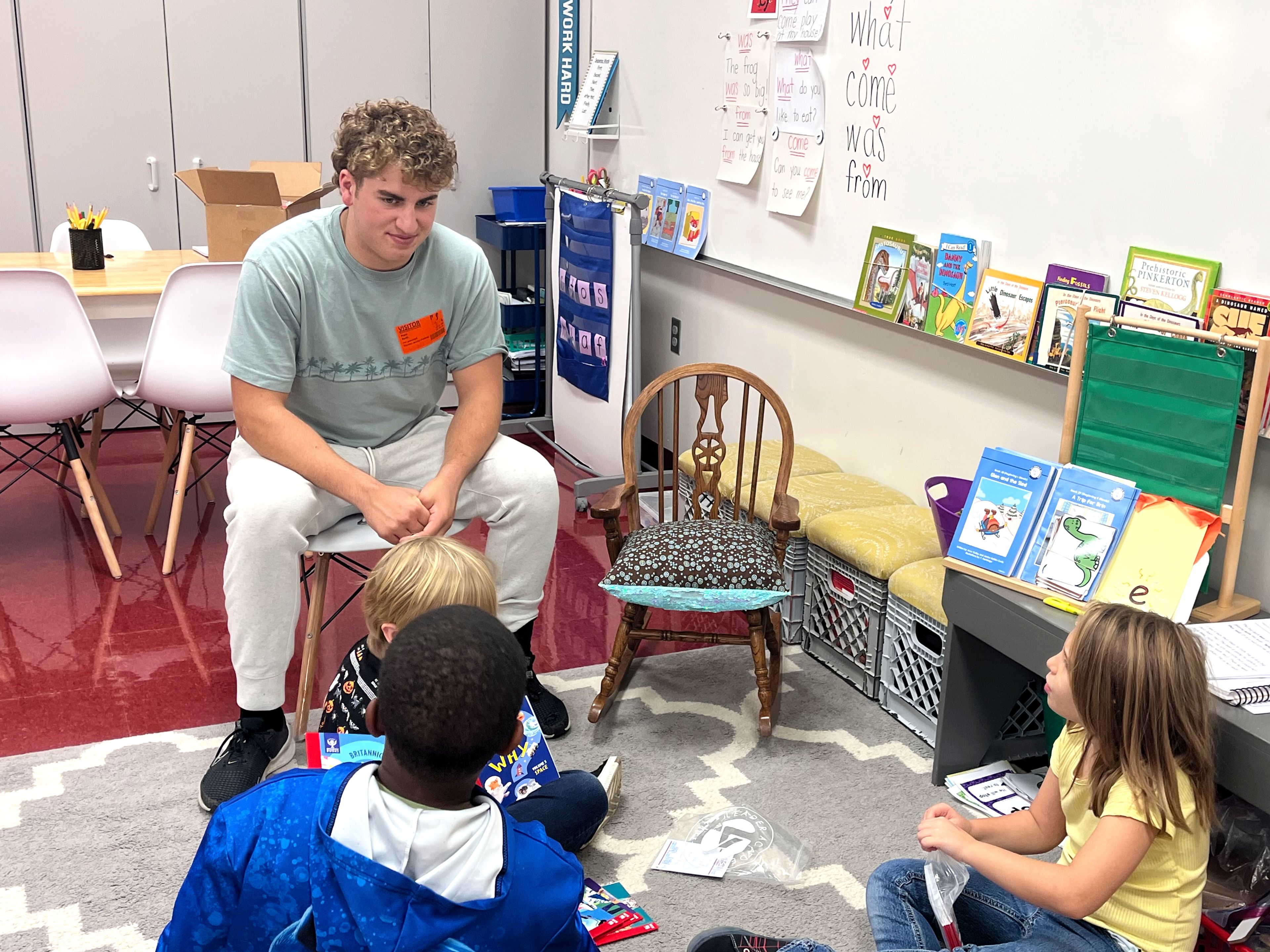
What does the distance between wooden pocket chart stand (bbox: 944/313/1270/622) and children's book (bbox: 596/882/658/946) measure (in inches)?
34.0

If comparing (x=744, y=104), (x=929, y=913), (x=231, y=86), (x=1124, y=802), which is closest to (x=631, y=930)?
(x=929, y=913)

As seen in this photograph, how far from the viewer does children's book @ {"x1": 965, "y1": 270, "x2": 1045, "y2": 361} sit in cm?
253

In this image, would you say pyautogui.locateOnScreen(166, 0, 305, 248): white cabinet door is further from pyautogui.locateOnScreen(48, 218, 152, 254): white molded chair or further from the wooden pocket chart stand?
the wooden pocket chart stand

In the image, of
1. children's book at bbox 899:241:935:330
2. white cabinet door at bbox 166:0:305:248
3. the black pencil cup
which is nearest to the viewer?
children's book at bbox 899:241:935:330

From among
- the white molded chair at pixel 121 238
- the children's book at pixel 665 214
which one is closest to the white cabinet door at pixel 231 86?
the white molded chair at pixel 121 238

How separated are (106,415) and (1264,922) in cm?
455

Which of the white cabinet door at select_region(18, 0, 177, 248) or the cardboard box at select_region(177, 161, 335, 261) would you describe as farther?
the white cabinet door at select_region(18, 0, 177, 248)

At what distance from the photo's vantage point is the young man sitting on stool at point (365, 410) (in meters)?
2.28

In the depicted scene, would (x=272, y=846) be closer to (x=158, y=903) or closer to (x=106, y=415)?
(x=158, y=903)

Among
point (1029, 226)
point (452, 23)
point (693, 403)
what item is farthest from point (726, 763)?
point (452, 23)

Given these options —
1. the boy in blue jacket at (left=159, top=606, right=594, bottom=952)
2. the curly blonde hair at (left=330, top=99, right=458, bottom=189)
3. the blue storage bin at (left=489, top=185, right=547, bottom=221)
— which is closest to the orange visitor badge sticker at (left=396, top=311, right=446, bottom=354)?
the curly blonde hair at (left=330, top=99, right=458, bottom=189)

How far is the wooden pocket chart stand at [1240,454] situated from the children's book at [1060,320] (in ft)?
0.50

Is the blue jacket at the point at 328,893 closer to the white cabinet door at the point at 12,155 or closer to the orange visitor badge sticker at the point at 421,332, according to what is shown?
the orange visitor badge sticker at the point at 421,332

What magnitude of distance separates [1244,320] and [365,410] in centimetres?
176
